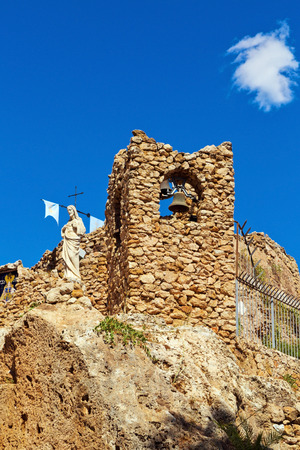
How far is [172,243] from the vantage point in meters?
15.2

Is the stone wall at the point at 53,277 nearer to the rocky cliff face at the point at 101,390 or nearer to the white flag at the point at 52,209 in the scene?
the white flag at the point at 52,209

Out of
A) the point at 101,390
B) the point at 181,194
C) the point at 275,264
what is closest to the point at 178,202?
the point at 181,194

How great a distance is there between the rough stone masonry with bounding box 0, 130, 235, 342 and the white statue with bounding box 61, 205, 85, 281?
0.97m

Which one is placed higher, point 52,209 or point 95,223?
point 52,209

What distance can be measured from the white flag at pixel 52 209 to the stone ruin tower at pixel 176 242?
457 centimetres

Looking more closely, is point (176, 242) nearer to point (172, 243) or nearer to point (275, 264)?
point (172, 243)

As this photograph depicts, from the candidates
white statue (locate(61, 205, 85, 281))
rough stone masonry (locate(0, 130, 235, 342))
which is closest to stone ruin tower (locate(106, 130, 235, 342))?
rough stone masonry (locate(0, 130, 235, 342))

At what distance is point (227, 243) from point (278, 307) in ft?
6.71

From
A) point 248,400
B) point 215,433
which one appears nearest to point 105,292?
point 248,400

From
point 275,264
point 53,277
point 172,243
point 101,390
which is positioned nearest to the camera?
point 101,390

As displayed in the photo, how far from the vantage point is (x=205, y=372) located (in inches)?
508

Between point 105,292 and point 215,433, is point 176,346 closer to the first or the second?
point 215,433

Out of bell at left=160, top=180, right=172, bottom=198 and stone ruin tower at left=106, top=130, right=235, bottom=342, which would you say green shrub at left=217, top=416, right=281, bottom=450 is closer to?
stone ruin tower at left=106, top=130, right=235, bottom=342

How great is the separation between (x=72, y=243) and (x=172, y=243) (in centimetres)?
241
